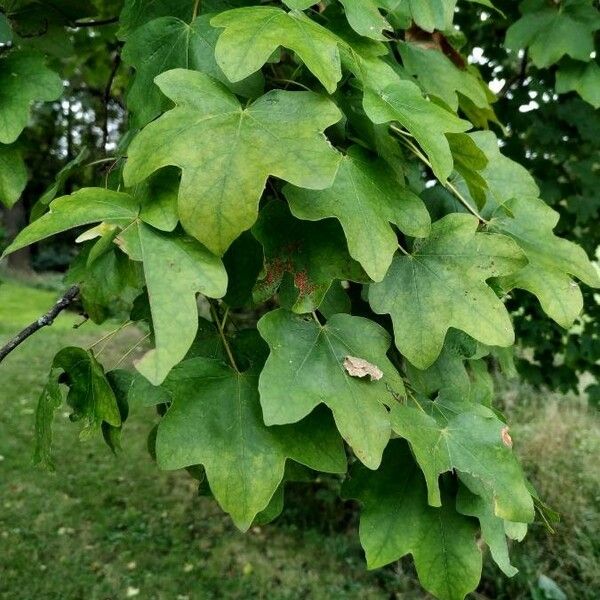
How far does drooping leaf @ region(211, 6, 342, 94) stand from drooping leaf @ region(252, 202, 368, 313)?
0.68 ft

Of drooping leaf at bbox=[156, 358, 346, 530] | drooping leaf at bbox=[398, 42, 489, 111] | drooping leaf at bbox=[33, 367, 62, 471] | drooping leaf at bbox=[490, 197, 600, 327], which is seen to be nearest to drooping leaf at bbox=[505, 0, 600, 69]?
drooping leaf at bbox=[398, 42, 489, 111]

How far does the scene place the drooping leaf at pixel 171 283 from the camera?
766 millimetres

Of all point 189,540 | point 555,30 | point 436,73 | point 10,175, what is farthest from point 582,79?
point 189,540

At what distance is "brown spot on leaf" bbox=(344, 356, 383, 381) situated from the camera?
3.09 feet

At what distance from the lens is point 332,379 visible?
3.04 ft

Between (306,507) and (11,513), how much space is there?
6.12ft

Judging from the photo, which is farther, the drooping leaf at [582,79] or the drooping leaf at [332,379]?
the drooping leaf at [582,79]

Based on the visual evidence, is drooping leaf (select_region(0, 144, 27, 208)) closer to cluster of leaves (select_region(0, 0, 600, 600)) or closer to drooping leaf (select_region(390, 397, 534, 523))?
cluster of leaves (select_region(0, 0, 600, 600))

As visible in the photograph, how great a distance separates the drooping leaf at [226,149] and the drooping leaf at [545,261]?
0.45 metres

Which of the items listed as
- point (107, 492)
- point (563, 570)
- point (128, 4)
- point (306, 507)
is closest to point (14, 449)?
point (107, 492)

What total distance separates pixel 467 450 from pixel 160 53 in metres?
0.79

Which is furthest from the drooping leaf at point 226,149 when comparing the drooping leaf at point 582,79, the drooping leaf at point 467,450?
the drooping leaf at point 582,79

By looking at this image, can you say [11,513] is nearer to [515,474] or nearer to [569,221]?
[569,221]

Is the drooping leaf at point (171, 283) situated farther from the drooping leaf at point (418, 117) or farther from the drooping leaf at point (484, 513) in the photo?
the drooping leaf at point (484, 513)
